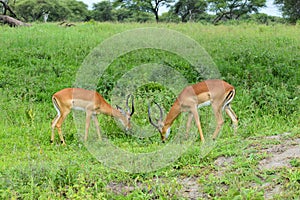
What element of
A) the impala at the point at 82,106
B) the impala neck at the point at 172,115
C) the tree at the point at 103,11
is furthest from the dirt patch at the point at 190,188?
the tree at the point at 103,11

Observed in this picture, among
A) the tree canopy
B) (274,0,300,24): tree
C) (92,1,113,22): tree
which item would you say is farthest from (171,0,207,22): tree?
(274,0,300,24): tree

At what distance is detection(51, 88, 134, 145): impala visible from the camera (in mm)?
6609

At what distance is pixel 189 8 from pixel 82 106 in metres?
27.3

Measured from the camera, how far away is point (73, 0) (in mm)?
37000

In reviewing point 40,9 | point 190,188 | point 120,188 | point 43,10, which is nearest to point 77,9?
point 43,10

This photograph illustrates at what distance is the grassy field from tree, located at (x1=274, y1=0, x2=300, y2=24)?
7265 mm

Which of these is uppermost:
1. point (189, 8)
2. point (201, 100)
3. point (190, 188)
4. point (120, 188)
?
point (189, 8)

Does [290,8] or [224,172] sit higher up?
[290,8]

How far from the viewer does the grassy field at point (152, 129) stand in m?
4.45

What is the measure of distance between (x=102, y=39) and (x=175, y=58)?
9.05ft

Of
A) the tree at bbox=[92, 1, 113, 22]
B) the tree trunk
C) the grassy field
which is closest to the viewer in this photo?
the grassy field

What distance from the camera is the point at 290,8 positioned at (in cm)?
2138

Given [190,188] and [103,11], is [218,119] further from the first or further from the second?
[103,11]

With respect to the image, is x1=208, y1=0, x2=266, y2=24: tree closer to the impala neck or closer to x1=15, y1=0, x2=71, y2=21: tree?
x1=15, y1=0, x2=71, y2=21: tree
